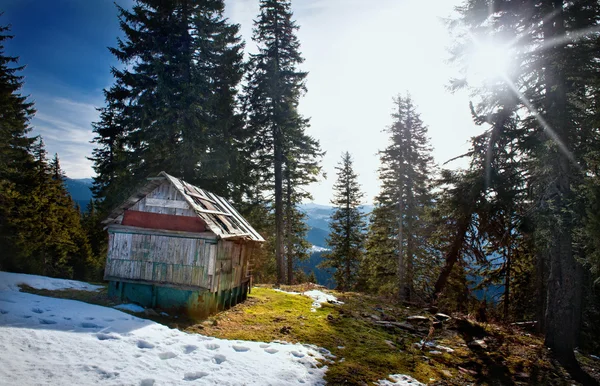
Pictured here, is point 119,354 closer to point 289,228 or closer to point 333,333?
point 333,333

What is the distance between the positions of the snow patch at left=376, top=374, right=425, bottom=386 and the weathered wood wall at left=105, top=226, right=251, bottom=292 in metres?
6.59

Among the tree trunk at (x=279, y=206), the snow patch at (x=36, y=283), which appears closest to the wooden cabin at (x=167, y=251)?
the snow patch at (x=36, y=283)

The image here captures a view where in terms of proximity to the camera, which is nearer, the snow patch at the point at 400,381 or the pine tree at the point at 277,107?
the snow patch at the point at 400,381

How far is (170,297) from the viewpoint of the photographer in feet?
36.6

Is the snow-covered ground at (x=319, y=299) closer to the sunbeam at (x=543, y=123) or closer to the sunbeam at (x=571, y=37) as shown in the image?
the sunbeam at (x=543, y=123)

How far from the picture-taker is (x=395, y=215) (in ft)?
70.9

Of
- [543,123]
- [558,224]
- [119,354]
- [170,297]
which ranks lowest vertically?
[170,297]

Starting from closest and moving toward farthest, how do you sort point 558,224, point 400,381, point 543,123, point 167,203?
1. point 400,381
2. point 558,224
3. point 543,123
4. point 167,203

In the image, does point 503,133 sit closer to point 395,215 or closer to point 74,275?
point 395,215

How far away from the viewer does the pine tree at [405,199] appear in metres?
20.5

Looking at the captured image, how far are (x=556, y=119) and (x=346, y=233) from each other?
22547 mm

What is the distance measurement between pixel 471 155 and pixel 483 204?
2.00 meters

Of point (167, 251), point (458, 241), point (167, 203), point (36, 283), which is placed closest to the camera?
point (167, 251)

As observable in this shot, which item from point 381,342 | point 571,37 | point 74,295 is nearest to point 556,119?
point 571,37
